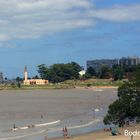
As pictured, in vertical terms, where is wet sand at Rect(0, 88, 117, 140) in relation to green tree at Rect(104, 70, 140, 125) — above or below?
below

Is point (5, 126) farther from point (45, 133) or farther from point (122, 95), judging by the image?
point (122, 95)

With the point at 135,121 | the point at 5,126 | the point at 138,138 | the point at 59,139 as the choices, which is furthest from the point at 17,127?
the point at 138,138

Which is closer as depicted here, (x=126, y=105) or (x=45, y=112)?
(x=126, y=105)

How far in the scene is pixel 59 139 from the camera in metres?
44.0

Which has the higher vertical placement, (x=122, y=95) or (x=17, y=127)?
(x=122, y=95)

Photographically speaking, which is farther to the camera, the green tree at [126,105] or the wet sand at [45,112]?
the wet sand at [45,112]

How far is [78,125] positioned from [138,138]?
25.0m

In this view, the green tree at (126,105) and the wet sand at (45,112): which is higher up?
the green tree at (126,105)

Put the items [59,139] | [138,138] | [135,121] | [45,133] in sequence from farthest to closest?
1. [45,133]
2. [59,139]
3. [135,121]
4. [138,138]

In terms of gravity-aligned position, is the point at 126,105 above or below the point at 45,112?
above

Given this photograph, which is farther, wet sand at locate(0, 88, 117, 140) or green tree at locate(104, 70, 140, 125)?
wet sand at locate(0, 88, 117, 140)

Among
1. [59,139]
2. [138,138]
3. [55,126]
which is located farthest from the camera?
[55,126]

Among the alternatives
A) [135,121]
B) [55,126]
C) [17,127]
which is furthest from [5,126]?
[135,121]

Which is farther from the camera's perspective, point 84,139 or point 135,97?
point 84,139
